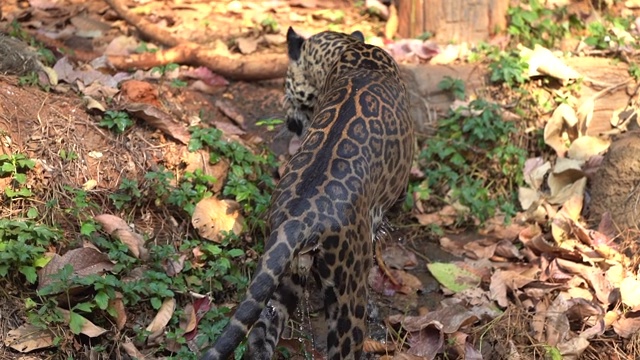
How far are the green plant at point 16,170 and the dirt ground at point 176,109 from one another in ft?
0.21

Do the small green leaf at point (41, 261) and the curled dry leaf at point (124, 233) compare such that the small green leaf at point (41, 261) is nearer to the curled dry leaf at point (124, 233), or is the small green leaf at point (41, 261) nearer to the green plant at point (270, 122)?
the curled dry leaf at point (124, 233)

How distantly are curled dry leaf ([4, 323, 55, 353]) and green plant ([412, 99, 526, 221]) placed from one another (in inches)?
136

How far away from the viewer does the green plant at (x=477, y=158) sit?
7.16m

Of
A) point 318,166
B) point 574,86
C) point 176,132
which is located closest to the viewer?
point 318,166

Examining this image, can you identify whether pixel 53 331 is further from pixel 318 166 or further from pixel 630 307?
pixel 630 307

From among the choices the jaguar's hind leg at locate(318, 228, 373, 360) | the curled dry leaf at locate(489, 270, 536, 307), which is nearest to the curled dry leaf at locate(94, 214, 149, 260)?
the jaguar's hind leg at locate(318, 228, 373, 360)

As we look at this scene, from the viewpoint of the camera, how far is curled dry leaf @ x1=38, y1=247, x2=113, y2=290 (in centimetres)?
497

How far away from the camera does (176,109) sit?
22.3 ft

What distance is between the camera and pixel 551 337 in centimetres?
Result: 557

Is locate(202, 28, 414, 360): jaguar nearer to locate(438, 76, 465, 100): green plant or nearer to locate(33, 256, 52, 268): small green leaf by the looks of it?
locate(33, 256, 52, 268): small green leaf

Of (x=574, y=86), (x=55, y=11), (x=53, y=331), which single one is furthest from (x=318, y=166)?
(x=55, y=11)

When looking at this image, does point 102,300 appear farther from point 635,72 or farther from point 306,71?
point 635,72

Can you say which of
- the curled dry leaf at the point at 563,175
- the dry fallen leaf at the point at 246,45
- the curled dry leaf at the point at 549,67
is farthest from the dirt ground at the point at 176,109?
the curled dry leaf at the point at 563,175

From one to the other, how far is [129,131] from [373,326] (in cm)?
233
